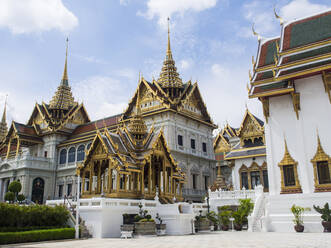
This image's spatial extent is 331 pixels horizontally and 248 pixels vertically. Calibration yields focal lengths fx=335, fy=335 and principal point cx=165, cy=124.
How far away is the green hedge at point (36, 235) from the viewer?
444 inches

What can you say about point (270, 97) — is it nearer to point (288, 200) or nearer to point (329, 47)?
point (329, 47)

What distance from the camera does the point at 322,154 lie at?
53.7 feet

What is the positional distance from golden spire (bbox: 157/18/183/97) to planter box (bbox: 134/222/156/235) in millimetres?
24327

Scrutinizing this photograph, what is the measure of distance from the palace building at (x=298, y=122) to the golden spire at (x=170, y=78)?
19.9 m

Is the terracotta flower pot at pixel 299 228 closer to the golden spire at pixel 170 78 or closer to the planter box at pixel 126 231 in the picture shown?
the planter box at pixel 126 231

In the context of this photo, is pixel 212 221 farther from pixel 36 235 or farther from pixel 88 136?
pixel 88 136

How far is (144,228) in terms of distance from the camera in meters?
14.5

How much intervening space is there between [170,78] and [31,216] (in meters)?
28.7

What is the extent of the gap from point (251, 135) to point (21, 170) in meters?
27.0

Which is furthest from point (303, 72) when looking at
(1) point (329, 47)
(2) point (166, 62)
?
(2) point (166, 62)

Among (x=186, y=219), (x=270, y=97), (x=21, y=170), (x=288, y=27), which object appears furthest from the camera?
(x=21, y=170)

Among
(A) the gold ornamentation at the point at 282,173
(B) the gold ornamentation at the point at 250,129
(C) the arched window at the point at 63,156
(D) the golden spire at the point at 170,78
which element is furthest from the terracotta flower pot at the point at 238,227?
(C) the arched window at the point at 63,156

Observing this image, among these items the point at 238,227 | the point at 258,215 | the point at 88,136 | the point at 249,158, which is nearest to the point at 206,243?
the point at 258,215

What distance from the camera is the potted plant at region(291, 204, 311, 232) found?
51.1 ft
